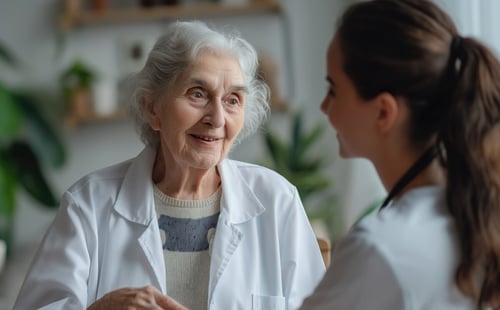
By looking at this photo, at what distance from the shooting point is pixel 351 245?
1125 mm

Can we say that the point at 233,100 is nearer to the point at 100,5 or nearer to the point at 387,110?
the point at 387,110

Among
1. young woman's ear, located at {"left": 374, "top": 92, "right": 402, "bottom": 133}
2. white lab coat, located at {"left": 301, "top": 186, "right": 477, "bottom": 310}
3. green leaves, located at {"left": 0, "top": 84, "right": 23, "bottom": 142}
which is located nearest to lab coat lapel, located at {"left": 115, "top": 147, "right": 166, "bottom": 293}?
white lab coat, located at {"left": 301, "top": 186, "right": 477, "bottom": 310}

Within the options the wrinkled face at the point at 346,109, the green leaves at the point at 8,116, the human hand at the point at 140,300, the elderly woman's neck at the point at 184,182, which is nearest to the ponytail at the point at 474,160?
the wrinkled face at the point at 346,109

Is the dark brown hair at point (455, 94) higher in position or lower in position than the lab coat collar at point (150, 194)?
higher

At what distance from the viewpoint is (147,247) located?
1799mm

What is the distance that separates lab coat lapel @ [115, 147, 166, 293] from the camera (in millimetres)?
1793

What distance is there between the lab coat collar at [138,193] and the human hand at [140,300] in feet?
0.91

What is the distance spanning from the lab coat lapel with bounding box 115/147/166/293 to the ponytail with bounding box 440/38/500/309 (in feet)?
2.76

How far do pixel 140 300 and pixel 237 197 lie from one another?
0.45 m

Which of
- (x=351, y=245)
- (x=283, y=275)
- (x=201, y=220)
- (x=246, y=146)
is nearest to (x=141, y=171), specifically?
(x=201, y=220)

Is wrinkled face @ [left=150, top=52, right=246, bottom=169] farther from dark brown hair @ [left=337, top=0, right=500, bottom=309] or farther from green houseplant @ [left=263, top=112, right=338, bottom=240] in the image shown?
green houseplant @ [left=263, top=112, right=338, bottom=240]

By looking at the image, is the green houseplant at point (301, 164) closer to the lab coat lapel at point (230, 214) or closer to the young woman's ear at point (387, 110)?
the lab coat lapel at point (230, 214)

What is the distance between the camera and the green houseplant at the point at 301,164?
12.4 feet

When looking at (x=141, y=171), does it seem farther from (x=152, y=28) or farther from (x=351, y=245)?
(x=152, y=28)
